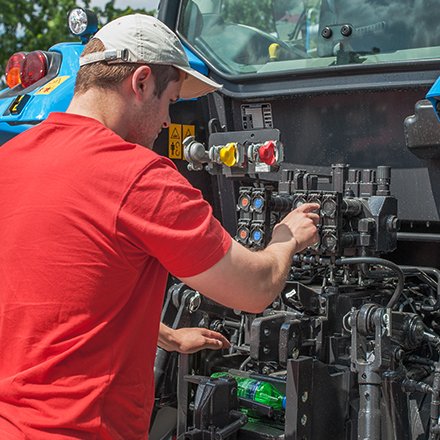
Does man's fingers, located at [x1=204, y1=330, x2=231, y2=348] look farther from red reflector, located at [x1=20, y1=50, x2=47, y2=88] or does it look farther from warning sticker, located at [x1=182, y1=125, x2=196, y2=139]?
red reflector, located at [x1=20, y1=50, x2=47, y2=88]

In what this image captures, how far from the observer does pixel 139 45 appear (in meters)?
1.98

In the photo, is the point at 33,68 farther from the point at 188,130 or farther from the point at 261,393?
the point at 261,393

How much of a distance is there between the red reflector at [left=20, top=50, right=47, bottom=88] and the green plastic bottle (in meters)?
1.44

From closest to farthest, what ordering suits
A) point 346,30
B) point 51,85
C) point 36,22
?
point 346,30, point 51,85, point 36,22

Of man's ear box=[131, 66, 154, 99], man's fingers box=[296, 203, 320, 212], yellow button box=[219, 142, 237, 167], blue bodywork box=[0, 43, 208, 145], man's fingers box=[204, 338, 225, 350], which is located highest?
blue bodywork box=[0, 43, 208, 145]

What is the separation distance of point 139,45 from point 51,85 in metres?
1.35

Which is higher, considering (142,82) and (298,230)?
(142,82)

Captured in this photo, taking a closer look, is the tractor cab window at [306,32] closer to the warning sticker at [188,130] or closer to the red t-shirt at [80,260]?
the warning sticker at [188,130]

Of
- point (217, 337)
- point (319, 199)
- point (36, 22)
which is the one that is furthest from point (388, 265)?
point (36, 22)

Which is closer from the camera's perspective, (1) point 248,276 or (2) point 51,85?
(1) point 248,276

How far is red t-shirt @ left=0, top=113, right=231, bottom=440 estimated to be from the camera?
6.03 feet

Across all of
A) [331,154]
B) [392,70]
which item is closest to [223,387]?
[331,154]

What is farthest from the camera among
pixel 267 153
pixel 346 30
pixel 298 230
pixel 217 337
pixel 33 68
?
pixel 33 68

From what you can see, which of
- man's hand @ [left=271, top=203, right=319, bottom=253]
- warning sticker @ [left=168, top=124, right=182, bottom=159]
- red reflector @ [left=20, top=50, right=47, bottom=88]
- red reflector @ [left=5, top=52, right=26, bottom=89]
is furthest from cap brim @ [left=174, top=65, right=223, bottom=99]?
red reflector @ [left=5, top=52, right=26, bottom=89]
